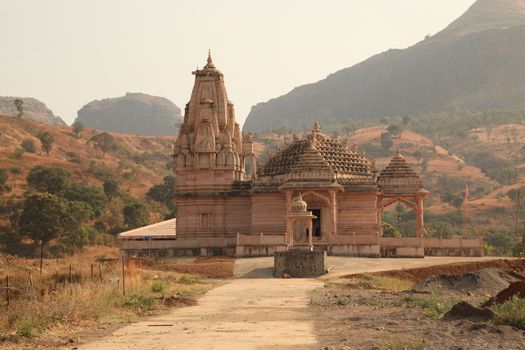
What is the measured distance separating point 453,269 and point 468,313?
22.9 meters

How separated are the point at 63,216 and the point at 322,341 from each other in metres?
59.5

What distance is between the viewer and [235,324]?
66.3ft

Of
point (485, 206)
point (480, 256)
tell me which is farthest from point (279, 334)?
point (485, 206)

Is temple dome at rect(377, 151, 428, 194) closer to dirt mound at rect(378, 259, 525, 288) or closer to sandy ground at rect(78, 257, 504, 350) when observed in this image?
dirt mound at rect(378, 259, 525, 288)

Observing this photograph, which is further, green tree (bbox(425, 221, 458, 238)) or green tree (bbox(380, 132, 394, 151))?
green tree (bbox(380, 132, 394, 151))

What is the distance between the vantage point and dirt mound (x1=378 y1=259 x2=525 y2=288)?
39000 mm

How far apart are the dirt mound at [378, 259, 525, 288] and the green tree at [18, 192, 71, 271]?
41.0 m

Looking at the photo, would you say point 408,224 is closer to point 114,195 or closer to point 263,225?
point 114,195

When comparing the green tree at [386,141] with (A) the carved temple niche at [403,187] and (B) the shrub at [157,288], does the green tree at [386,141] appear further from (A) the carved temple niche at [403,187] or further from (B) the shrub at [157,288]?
(B) the shrub at [157,288]

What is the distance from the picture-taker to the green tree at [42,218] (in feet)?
237

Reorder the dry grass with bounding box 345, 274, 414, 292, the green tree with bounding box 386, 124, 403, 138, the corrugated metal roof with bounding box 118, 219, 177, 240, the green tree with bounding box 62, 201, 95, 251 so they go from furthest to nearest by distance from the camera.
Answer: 1. the green tree with bounding box 386, 124, 403, 138
2. the green tree with bounding box 62, 201, 95, 251
3. the corrugated metal roof with bounding box 118, 219, 177, 240
4. the dry grass with bounding box 345, 274, 414, 292

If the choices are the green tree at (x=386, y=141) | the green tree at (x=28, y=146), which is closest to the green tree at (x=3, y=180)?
the green tree at (x=28, y=146)

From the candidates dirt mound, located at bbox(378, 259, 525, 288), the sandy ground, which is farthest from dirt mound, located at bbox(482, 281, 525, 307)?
dirt mound, located at bbox(378, 259, 525, 288)

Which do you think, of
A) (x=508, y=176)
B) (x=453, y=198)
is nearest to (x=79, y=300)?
(x=453, y=198)
